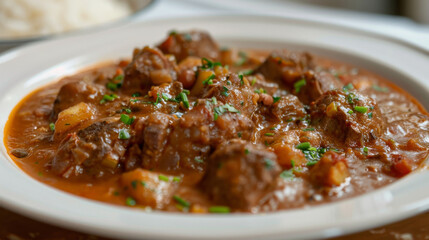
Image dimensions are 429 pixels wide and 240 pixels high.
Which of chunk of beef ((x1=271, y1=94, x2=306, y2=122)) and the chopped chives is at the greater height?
chunk of beef ((x1=271, y1=94, x2=306, y2=122))

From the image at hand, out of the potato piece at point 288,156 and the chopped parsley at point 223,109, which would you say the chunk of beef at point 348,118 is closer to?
the potato piece at point 288,156

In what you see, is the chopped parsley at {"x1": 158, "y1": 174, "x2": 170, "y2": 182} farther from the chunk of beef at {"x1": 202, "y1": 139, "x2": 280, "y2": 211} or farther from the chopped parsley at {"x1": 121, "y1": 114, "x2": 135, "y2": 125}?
the chopped parsley at {"x1": 121, "y1": 114, "x2": 135, "y2": 125}

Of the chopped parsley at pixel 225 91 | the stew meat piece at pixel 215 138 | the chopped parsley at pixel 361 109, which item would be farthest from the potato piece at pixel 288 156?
the chopped parsley at pixel 361 109

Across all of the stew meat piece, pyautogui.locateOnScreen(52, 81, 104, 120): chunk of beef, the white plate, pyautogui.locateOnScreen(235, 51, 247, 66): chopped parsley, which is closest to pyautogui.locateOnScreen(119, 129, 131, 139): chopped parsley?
the stew meat piece

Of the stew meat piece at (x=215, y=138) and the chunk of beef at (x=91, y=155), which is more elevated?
the stew meat piece at (x=215, y=138)

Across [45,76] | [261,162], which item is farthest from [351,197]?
[45,76]

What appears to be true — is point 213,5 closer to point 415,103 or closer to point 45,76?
point 45,76

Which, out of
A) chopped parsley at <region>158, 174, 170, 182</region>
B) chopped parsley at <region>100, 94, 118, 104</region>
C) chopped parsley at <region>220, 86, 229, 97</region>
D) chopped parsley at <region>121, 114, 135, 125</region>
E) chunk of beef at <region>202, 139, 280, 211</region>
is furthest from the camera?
chopped parsley at <region>100, 94, 118, 104</region>
